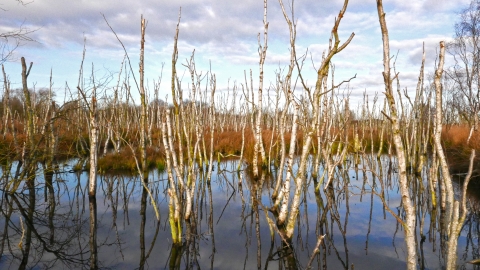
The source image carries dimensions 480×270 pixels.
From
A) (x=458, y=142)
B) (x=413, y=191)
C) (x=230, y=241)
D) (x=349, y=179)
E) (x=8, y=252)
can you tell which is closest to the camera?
(x=8, y=252)

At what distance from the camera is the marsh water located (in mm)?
4773

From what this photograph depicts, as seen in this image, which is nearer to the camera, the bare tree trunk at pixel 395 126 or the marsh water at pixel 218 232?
the bare tree trunk at pixel 395 126

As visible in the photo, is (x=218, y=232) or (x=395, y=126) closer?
(x=395, y=126)

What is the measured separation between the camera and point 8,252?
16.5ft

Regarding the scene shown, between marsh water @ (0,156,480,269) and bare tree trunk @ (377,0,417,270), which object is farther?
marsh water @ (0,156,480,269)

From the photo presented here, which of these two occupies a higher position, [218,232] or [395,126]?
[395,126]

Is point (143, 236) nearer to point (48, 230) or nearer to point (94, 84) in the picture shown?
point (48, 230)

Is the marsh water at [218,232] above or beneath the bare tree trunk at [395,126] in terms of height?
beneath

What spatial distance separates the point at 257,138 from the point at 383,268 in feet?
17.1

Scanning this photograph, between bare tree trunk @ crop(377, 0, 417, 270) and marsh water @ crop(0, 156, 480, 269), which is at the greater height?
bare tree trunk @ crop(377, 0, 417, 270)

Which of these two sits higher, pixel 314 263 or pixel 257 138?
pixel 257 138

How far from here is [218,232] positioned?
607 cm

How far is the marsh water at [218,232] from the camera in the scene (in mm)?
4773

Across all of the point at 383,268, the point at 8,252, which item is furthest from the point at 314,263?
the point at 8,252
